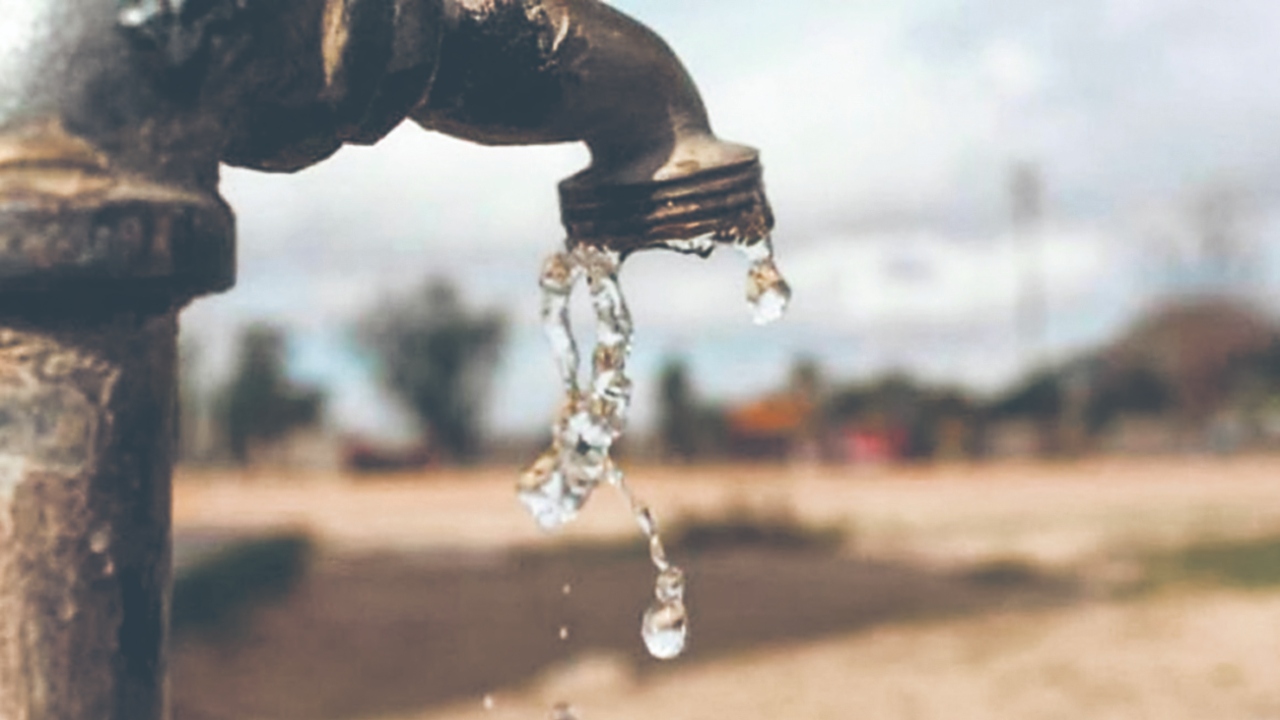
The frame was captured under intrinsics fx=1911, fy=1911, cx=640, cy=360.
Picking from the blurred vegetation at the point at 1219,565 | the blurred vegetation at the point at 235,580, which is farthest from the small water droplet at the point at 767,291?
the blurred vegetation at the point at 1219,565

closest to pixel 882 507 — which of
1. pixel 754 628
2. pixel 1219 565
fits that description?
pixel 1219 565

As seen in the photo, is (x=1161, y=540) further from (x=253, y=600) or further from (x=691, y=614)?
(x=253, y=600)

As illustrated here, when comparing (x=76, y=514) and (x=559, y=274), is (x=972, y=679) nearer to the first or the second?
(x=559, y=274)

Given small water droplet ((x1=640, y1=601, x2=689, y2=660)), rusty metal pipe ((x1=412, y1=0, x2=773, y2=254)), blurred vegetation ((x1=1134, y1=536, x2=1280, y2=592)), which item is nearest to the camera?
rusty metal pipe ((x1=412, y1=0, x2=773, y2=254))

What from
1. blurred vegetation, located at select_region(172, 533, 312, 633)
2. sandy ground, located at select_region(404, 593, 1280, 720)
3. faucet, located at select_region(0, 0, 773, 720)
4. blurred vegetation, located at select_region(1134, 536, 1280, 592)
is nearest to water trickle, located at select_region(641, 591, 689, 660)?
faucet, located at select_region(0, 0, 773, 720)

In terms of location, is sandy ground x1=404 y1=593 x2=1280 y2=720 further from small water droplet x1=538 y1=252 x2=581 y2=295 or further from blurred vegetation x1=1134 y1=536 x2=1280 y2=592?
small water droplet x1=538 y1=252 x2=581 y2=295

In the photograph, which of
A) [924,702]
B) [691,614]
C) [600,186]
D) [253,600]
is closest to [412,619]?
[253,600]
